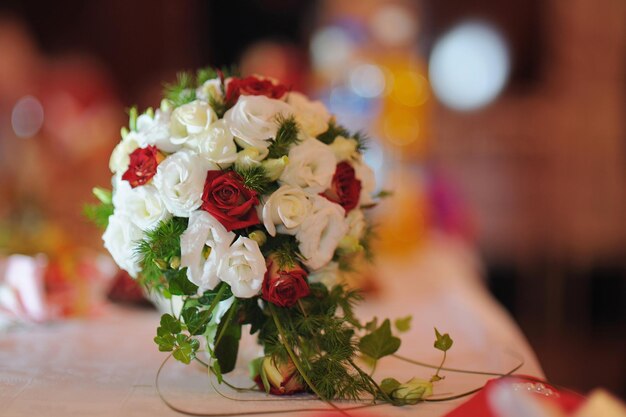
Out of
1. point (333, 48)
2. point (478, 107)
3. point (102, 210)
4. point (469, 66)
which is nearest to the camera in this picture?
point (102, 210)

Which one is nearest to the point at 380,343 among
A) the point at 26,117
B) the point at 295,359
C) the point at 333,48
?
the point at 295,359

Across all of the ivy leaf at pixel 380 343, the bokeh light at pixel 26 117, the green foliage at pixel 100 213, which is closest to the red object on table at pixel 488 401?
the ivy leaf at pixel 380 343

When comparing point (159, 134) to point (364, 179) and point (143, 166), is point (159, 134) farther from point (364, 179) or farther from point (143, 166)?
point (364, 179)

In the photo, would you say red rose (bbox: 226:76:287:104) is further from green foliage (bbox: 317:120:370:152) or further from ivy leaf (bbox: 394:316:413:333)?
ivy leaf (bbox: 394:316:413:333)

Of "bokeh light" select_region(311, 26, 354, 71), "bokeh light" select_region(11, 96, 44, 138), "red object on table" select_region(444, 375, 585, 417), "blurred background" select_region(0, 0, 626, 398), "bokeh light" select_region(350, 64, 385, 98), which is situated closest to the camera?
"red object on table" select_region(444, 375, 585, 417)

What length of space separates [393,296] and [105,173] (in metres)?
2.69

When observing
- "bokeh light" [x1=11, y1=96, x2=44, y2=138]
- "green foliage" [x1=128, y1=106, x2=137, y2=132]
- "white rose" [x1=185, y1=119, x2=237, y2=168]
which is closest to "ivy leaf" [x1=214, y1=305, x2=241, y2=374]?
"white rose" [x1=185, y1=119, x2=237, y2=168]

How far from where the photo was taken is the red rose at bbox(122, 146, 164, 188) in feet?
3.36

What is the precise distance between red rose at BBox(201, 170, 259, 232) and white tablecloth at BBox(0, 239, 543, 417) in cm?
24

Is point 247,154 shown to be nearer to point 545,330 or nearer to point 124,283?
point 124,283

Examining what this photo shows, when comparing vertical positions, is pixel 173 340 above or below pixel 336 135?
below

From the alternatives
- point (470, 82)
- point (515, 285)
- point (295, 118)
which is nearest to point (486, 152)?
point (470, 82)

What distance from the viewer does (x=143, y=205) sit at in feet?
3.39

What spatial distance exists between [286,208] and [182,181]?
138 mm
